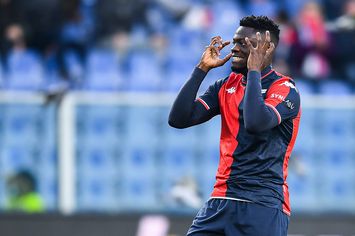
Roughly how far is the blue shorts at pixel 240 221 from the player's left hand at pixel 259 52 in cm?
70

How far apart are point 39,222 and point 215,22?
10.7ft

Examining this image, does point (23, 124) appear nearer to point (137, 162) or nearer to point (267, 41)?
point (137, 162)

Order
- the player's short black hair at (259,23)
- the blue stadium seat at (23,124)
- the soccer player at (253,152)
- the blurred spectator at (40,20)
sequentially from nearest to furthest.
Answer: the soccer player at (253,152) → the player's short black hair at (259,23) → the blue stadium seat at (23,124) → the blurred spectator at (40,20)

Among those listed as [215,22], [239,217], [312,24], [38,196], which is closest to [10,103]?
[38,196]

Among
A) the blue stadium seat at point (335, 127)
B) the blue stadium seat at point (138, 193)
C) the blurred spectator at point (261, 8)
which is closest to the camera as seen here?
the blue stadium seat at point (138, 193)

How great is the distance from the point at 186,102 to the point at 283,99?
1.71 ft

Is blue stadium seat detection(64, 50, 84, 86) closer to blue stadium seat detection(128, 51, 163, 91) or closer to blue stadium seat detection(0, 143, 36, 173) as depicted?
blue stadium seat detection(128, 51, 163, 91)

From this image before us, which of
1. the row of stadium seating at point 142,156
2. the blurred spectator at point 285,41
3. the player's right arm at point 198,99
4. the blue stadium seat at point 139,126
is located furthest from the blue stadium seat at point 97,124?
the player's right arm at point 198,99

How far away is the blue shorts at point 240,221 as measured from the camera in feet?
14.7

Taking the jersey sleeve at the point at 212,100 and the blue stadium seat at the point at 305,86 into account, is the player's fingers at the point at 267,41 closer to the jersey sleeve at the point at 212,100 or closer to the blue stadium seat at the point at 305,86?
the jersey sleeve at the point at 212,100

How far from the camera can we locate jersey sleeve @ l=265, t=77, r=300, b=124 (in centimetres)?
449

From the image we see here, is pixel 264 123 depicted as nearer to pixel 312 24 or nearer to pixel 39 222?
pixel 39 222

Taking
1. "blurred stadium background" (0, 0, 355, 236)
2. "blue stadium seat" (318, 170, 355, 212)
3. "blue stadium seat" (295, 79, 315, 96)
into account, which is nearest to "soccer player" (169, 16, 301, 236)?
"blurred stadium background" (0, 0, 355, 236)

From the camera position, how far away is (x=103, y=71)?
31.4 feet
